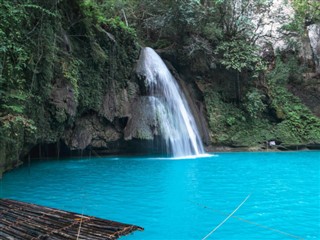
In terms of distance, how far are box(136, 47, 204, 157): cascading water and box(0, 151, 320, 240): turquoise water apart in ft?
11.1

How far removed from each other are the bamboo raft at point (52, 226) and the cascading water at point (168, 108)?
34.2 ft

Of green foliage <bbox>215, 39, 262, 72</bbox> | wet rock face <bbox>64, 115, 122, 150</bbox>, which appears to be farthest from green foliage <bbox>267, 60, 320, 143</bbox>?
wet rock face <bbox>64, 115, 122, 150</bbox>

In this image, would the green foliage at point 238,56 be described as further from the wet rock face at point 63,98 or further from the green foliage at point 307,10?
the wet rock face at point 63,98

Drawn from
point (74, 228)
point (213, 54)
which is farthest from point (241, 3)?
point (74, 228)

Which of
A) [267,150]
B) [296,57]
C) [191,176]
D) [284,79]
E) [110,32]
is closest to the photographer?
[191,176]

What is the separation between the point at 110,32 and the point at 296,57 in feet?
42.6

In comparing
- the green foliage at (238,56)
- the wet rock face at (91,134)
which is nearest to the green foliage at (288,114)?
the green foliage at (238,56)

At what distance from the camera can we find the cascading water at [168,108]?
1495 cm

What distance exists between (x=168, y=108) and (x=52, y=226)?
1173 centimetres

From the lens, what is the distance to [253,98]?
17.5 m

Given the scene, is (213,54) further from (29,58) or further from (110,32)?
(29,58)

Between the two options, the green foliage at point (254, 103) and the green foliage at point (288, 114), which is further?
the green foliage at point (254, 103)

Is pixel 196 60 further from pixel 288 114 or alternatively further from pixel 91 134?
pixel 91 134

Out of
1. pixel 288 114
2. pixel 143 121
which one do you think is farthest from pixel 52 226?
pixel 288 114
